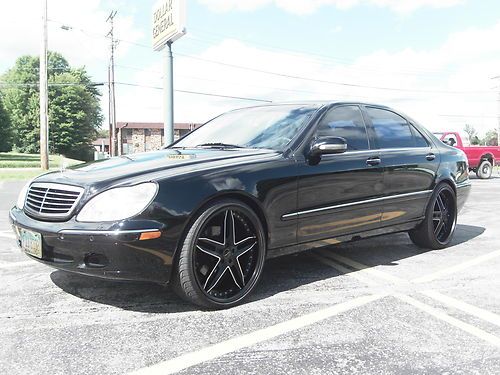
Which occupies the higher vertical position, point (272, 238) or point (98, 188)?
point (98, 188)

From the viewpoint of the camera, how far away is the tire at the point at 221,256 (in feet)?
10.4

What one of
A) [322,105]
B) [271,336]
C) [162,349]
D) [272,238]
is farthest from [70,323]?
[322,105]

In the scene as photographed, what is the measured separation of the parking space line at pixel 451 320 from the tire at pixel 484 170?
17.9 meters

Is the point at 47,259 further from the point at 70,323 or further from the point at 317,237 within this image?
the point at 317,237

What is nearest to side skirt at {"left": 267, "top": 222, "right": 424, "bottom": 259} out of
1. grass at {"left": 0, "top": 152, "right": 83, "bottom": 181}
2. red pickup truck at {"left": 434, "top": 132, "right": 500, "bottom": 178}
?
grass at {"left": 0, "top": 152, "right": 83, "bottom": 181}

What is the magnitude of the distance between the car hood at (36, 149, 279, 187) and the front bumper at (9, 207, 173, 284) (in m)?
0.32

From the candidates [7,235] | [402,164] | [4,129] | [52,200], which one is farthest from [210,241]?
[4,129]

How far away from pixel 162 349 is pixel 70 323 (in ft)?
2.46

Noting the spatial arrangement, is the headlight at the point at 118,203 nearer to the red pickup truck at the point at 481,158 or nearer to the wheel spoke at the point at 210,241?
the wheel spoke at the point at 210,241

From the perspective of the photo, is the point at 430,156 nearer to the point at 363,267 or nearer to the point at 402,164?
the point at 402,164

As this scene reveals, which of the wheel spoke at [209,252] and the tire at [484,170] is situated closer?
the wheel spoke at [209,252]

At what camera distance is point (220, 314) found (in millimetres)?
3277

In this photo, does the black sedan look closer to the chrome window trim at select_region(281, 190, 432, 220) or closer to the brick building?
the chrome window trim at select_region(281, 190, 432, 220)

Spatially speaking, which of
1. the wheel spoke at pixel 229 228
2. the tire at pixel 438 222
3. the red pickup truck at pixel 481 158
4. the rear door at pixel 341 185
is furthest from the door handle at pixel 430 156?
the red pickup truck at pixel 481 158
